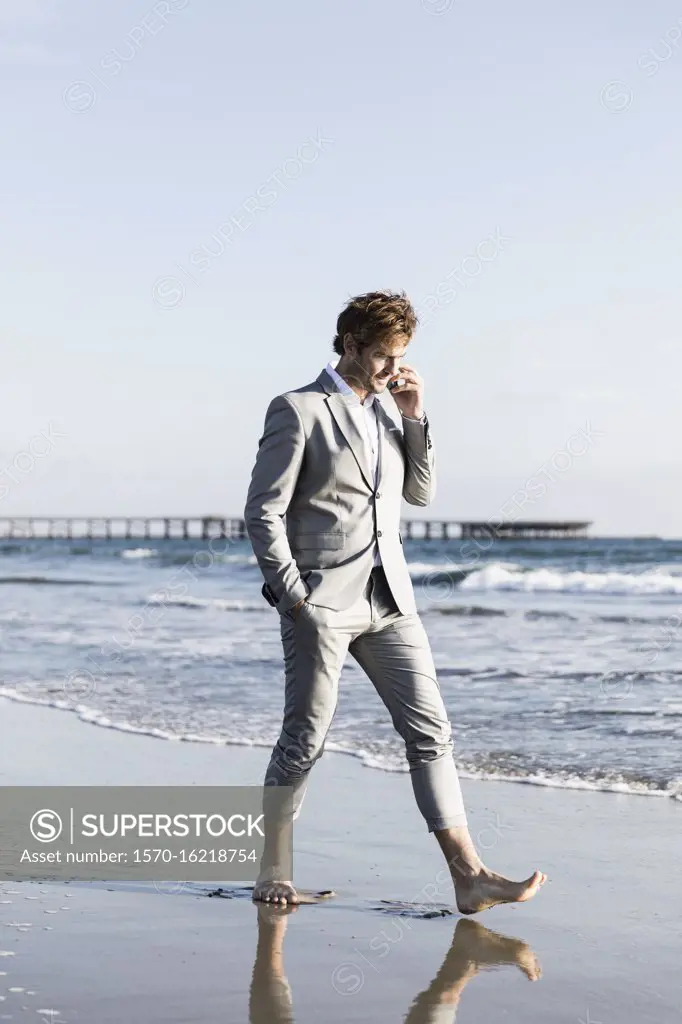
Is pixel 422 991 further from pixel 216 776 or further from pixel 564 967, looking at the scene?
pixel 216 776

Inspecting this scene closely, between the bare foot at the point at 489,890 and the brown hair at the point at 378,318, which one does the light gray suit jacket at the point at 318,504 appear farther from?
the bare foot at the point at 489,890

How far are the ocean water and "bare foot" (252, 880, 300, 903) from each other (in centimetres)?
197

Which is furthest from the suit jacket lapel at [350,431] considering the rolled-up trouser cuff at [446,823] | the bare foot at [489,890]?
the bare foot at [489,890]

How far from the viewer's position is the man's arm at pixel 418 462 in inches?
143

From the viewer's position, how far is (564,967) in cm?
308

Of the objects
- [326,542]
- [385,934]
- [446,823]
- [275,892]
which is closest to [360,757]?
[275,892]

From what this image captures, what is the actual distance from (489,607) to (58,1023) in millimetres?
15385

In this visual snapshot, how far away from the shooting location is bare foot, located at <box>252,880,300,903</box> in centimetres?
366

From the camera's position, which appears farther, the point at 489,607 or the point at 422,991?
the point at 489,607

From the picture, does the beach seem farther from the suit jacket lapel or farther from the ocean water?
the suit jacket lapel

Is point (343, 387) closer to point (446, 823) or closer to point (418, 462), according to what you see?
point (418, 462)

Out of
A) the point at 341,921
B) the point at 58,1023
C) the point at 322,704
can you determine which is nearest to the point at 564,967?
the point at 341,921

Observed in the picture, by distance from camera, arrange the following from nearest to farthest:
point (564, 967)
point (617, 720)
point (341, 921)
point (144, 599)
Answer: point (564, 967)
point (341, 921)
point (617, 720)
point (144, 599)

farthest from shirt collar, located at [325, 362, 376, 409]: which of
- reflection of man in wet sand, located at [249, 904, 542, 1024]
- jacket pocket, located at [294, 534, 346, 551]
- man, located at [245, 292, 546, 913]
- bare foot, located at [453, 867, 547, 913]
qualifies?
reflection of man in wet sand, located at [249, 904, 542, 1024]
